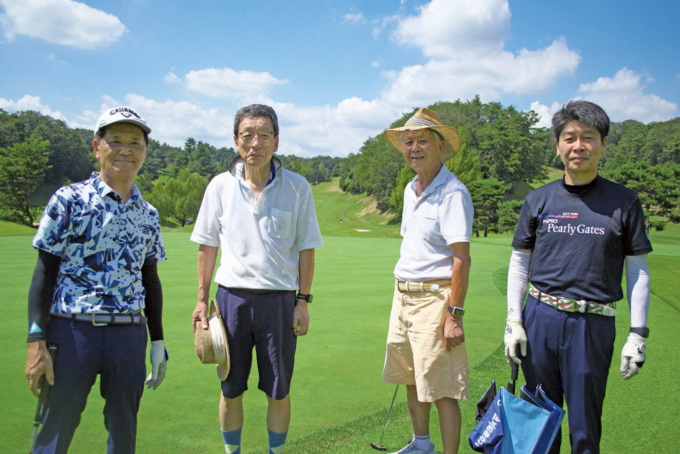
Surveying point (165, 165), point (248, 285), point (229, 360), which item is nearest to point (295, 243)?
point (248, 285)

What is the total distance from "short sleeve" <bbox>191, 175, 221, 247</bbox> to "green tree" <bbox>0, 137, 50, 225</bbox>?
54.7 metres

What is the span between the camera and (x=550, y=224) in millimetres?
2324

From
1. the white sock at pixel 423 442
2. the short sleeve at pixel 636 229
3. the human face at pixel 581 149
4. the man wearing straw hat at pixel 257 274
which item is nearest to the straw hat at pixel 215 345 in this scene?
the man wearing straw hat at pixel 257 274

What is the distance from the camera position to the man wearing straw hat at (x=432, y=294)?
2.51m

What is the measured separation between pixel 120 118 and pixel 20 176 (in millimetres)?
58963

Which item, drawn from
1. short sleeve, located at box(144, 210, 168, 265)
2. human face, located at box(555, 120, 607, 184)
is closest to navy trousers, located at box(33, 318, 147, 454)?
short sleeve, located at box(144, 210, 168, 265)

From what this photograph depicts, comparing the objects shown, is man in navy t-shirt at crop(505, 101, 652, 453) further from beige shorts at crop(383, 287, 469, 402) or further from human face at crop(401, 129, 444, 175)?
human face at crop(401, 129, 444, 175)

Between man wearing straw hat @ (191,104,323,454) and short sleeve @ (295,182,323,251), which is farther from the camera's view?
short sleeve @ (295,182,323,251)

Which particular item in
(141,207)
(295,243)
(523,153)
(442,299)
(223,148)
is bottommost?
(442,299)

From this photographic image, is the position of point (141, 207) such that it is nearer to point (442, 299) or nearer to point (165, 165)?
point (442, 299)

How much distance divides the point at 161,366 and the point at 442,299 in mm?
1603

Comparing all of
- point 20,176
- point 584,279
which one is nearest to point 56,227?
point 584,279

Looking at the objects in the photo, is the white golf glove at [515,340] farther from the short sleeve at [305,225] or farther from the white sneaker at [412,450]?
the short sleeve at [305,225]

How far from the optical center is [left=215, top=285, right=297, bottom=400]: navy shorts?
8.07ft
